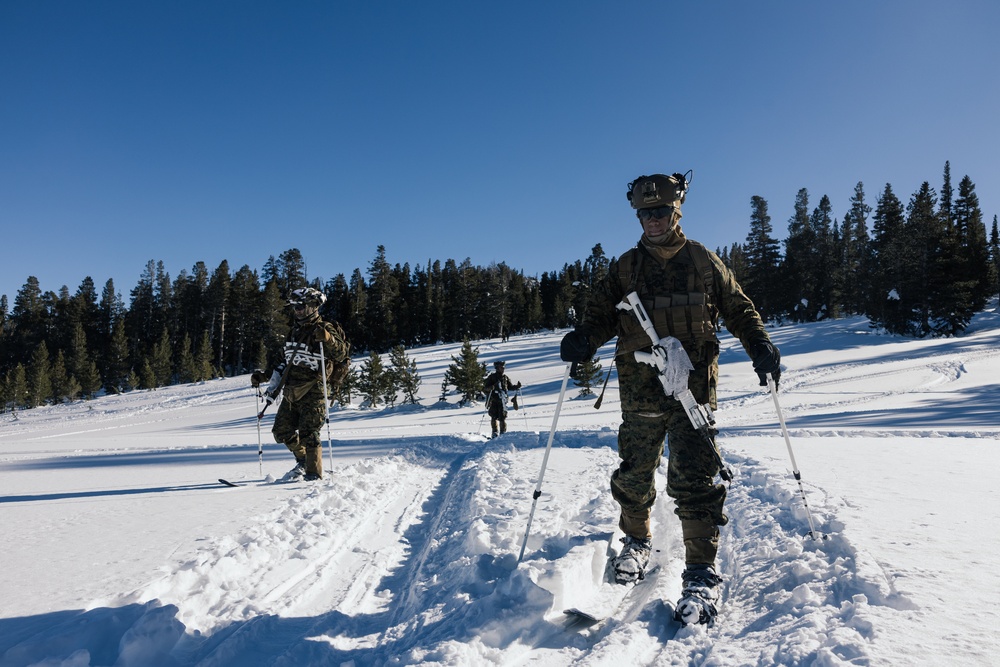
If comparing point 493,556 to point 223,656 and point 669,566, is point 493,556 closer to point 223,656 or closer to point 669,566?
point 669,566

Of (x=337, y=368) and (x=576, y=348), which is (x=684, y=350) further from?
(x=337, y=368)

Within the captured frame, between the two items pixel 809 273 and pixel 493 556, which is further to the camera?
pixel 809 273

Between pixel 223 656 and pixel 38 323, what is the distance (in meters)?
91.6

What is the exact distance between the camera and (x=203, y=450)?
10805 millimetres

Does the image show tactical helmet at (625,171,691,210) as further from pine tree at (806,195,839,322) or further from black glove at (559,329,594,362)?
pine tree at (806,195,839,322)

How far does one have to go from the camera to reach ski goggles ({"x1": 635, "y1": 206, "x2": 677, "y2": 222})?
315 centimetres

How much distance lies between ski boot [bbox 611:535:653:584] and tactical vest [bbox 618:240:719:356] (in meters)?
1.24

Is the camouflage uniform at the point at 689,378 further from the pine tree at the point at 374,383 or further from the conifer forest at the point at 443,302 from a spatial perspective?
the conifer forest at the point at 443,302

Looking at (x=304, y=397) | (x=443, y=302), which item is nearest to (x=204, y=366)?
(x=443, y=302)

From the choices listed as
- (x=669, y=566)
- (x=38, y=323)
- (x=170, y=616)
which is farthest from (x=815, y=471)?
(x=38, y=323)

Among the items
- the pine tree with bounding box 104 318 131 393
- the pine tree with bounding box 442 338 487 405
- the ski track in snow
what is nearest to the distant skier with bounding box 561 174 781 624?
the ski track in snow

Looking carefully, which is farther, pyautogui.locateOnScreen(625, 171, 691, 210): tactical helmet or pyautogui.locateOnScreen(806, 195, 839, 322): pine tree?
pyautogui.locateOnScreen(806, 195, 839, 322): pine tree

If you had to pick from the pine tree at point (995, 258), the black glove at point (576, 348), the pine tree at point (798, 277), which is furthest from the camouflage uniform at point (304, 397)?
the pine tree at point (995, 258)

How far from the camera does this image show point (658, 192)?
10.4 ft
